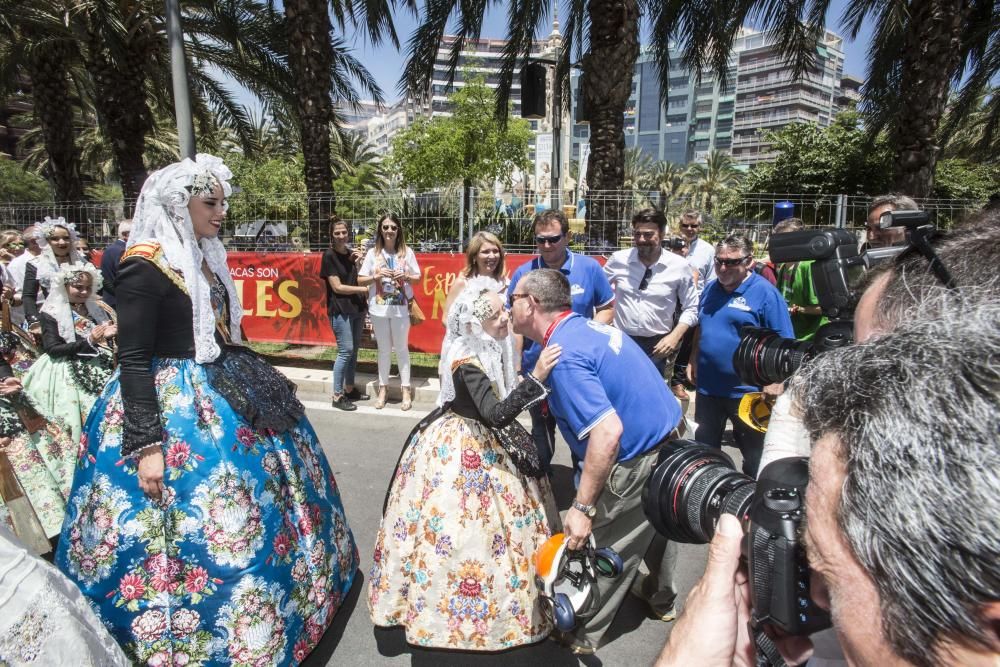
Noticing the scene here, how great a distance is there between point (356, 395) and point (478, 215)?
295 centimetres

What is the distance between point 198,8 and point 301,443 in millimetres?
11589

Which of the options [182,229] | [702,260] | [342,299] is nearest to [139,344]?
[182,229]

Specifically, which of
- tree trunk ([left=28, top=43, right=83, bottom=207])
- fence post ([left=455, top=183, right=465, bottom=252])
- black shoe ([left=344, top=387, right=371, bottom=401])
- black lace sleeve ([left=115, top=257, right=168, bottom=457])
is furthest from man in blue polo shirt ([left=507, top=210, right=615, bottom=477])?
tree trunk ([left=28, top=43, right=83, bottom=207])

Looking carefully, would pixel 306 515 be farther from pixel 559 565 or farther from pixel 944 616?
pixel 944 616

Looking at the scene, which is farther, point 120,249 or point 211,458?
point 120,249

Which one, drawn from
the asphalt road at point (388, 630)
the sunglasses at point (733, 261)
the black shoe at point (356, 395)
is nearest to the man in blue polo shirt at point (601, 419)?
the asphalt road at point (388, 630)

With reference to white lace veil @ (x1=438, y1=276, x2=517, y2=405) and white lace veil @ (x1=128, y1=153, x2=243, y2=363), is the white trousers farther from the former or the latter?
white lace veil @ (x1=128, y1=153, x2=243, y2=363)

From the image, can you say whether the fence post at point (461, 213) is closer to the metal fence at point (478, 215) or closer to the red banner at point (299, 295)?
the metal fence at point (478, 215)

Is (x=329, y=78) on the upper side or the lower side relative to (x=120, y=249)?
upper

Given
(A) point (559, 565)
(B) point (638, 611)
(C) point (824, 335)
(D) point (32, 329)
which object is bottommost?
(B) point (638, 611)

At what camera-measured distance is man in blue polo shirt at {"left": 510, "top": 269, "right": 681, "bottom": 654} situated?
2.17 m

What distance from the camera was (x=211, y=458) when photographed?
7.01 feet

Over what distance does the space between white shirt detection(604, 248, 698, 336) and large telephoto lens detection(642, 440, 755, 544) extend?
3044 mm

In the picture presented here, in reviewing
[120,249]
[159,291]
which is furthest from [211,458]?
[120,249]
